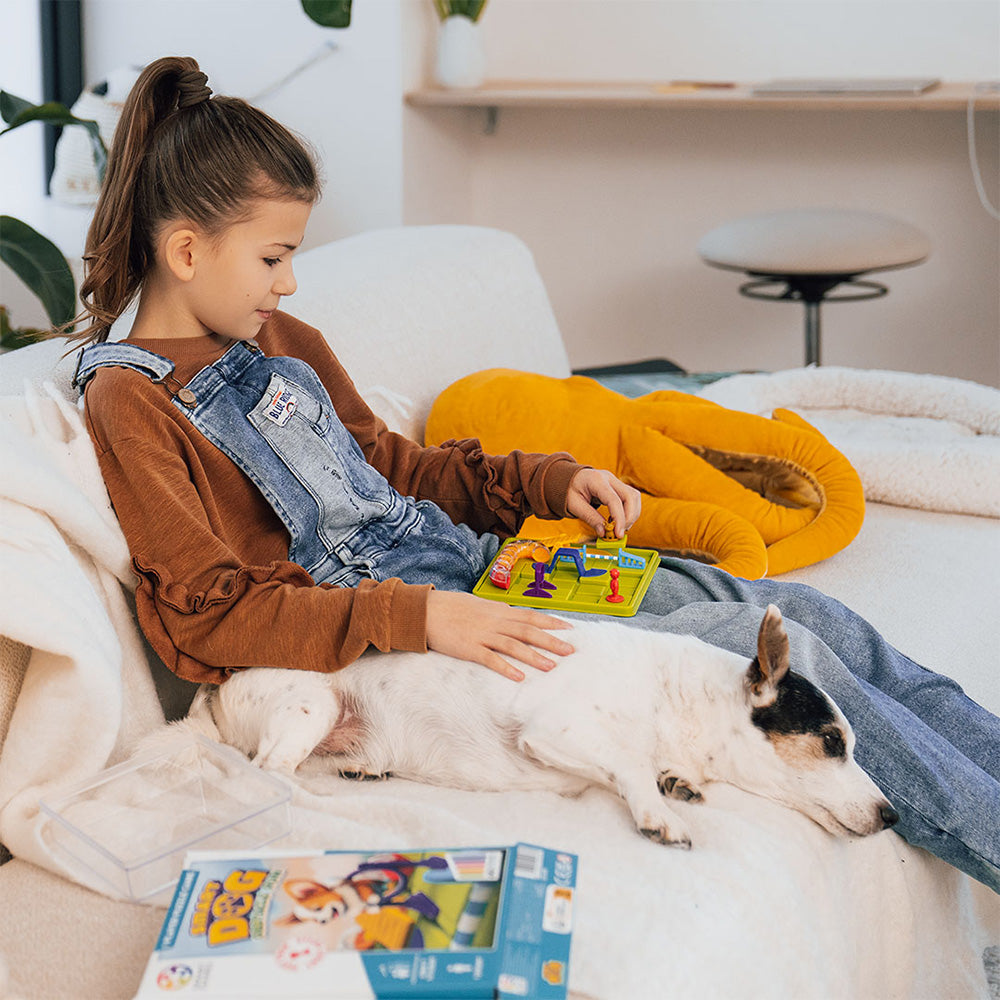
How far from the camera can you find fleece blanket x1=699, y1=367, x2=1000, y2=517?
188cm

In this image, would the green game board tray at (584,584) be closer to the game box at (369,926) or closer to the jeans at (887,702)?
the jeans at (887,702)

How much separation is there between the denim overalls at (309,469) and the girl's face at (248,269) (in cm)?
6

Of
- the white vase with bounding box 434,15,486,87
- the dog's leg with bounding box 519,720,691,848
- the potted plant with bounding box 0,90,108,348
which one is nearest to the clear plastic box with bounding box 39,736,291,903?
the dog's leg with bounding box 519,720,691,848

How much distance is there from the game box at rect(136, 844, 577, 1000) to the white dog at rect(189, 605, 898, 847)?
0.20 m

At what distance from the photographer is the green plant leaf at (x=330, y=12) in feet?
8.20

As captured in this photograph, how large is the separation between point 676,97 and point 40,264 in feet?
5.88

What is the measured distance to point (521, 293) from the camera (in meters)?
2.18

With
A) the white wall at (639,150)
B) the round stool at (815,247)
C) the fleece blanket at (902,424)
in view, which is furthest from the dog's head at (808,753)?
the white wall at (639,150)

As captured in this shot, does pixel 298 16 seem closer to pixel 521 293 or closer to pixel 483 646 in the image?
pixel 521 293

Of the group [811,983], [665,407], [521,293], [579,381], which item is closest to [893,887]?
[811,983]

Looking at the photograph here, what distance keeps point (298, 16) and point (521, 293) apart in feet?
4.34

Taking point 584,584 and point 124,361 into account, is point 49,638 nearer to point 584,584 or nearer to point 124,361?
point 124,361

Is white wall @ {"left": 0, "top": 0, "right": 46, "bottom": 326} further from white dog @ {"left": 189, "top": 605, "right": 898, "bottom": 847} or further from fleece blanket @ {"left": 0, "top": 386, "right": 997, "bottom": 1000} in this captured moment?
white dog @ {"left": 189, "top": 605, "right": 898, "bottom": 847}

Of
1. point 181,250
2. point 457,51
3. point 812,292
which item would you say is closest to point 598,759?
point 181,250
